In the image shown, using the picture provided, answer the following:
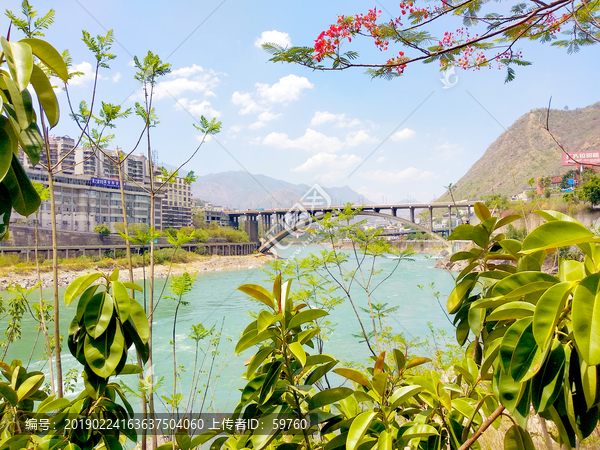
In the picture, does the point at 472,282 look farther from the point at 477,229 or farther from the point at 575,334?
the point at 575,334

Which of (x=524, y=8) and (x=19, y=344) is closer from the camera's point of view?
(x=524, y=8)

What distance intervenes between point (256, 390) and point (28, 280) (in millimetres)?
14192

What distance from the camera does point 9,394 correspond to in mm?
718

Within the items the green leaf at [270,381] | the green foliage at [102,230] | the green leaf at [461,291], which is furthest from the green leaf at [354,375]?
the green foliage at [102,230]

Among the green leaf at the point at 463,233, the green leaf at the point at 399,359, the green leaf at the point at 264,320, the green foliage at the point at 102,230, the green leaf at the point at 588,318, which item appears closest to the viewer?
the green leaf at the point at 588,318

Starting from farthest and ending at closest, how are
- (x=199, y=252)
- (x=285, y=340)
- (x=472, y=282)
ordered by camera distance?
(x=199, y=252) < (x=472, y=282) < (x=285, y=340)

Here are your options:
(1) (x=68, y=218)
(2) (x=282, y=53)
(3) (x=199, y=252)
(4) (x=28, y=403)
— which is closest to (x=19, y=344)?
(4) (x=28, y=403)

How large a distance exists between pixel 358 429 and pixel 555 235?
0.40 meters

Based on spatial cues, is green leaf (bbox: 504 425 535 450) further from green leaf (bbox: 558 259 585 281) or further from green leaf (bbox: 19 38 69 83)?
green leaf (bbox: 19 38 69 83)

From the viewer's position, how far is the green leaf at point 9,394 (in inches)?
27.9

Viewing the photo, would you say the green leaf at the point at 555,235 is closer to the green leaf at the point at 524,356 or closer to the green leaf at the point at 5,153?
the green leaf at the point at 524,356

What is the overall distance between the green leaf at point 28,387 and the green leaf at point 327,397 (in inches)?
26.6

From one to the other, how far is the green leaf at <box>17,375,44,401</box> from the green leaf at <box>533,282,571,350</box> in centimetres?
102

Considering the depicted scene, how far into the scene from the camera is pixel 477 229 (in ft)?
2.53
